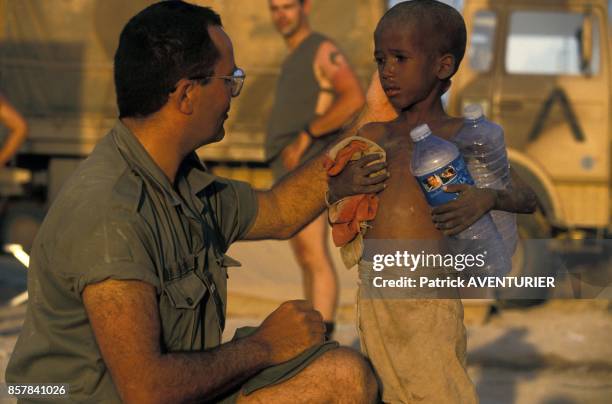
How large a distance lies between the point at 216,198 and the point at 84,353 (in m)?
0.71

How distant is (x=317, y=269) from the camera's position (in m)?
6.14

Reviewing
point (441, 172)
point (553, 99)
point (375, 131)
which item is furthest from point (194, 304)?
point (553, 99)

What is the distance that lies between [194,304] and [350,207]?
0.64 m

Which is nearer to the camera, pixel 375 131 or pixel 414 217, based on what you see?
pixel 414 217

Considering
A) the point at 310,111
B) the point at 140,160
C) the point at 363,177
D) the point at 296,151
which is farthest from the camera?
the point at 310,111

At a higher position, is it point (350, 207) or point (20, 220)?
point (350, 207)

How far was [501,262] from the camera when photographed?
10.7 ft

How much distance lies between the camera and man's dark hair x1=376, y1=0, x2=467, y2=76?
312cm

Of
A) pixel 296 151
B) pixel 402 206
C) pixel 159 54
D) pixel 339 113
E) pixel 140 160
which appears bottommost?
pixel 296 151

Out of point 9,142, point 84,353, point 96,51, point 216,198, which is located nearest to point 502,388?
point 216,198

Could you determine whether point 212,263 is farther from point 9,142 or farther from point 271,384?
point 9,142

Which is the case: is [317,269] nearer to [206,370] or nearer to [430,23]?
[430,23]

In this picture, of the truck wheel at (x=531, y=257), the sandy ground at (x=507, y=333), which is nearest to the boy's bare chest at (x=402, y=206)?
the sandy ground at (x=507, y=333)

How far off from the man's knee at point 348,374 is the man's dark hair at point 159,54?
795 mm
